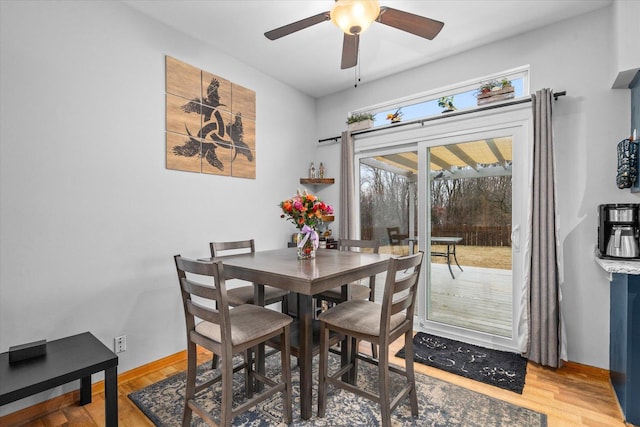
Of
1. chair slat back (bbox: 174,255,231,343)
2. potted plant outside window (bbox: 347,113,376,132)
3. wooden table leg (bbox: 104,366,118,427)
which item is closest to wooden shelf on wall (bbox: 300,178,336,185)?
potted plant outside window (bbox: 347,113,376,132)

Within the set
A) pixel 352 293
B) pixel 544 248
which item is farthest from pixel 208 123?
pixel 544 248

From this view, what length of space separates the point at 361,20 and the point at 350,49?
1.44 ft

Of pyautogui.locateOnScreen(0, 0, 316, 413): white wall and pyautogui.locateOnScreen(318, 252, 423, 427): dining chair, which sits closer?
pyautogui.locateOnScreen(318, 252, 423, 427): dining chair

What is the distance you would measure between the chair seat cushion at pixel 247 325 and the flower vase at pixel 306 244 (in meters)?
0.52

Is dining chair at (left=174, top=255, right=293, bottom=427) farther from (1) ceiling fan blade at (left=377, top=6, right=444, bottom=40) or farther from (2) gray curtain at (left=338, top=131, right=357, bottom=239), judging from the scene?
(2) gray curtain at (left=338, top=131, right=357, bottom=239)

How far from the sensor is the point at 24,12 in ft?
6.56

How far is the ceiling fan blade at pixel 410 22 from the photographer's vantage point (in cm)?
182

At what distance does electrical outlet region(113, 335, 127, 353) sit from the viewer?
238cm

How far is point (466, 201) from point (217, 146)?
100 inches

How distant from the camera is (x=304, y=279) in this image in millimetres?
1604

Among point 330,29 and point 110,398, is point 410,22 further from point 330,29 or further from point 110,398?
point 110,398

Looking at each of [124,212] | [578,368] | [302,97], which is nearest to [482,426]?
[578,368]

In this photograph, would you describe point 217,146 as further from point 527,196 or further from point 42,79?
point 527,196

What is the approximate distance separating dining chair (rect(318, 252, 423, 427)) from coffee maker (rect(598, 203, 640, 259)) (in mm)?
1483
